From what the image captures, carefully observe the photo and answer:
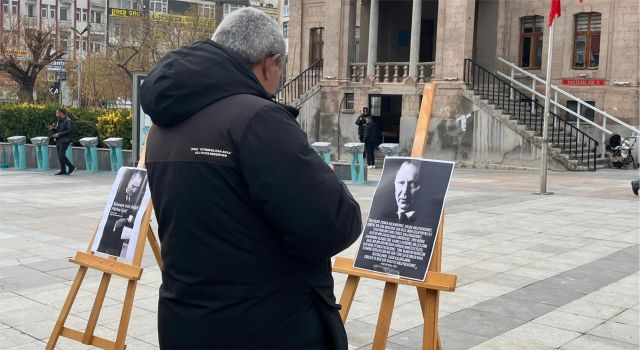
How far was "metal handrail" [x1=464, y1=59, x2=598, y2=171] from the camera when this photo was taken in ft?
76.0

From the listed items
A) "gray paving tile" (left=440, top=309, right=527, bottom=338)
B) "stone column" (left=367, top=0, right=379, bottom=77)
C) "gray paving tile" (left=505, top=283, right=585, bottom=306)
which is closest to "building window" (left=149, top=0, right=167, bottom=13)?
"stone column" (left=367, top=0, right=379, bottom=77)

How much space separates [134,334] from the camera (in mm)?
5484

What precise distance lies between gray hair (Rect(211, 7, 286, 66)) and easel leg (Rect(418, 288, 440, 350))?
188cm

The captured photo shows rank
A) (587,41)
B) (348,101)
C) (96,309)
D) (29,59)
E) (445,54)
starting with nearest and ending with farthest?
(96,309), (445,54), (587,41), (348,101), (29,59)

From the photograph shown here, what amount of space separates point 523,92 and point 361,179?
1097 centimetres

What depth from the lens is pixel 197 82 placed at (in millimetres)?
2365

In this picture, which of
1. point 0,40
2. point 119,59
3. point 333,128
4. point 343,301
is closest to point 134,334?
point 343,301

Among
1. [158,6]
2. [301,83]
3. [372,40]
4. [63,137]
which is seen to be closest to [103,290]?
[63,137]

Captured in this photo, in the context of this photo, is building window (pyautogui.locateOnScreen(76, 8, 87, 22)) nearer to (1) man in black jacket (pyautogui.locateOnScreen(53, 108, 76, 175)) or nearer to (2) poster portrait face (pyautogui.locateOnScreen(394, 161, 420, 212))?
(1) man in black jacket (pyautogui.locateOnScreen(53, 108, 76, 175))

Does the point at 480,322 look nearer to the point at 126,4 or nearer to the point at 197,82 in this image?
the point at 197,82

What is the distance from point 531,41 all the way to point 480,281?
70.4 ft

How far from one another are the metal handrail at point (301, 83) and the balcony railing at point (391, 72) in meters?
2.01

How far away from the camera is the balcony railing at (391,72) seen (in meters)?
25.5

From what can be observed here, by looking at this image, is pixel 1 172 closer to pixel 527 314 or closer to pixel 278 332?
pixel 527 314
